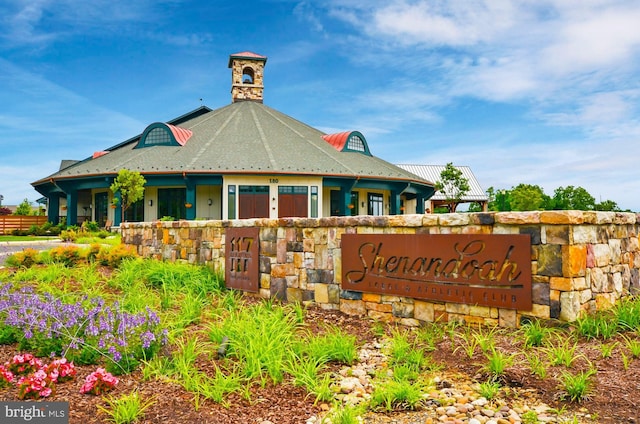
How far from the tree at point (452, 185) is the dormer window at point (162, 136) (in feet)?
57.0

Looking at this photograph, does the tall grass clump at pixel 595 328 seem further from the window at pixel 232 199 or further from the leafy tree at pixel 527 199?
the leafy tree at pixel 527 199

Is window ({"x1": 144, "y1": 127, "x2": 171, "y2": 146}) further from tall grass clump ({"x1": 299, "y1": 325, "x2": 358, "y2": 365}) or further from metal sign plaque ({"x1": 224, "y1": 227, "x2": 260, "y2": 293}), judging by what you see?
tall grass clump ({"x1": 299, "y1": 325, "x2": 358, "y2": 365})

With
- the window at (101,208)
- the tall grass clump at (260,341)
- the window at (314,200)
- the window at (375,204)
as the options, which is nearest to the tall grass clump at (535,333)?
the tall grass clump at (260,341)

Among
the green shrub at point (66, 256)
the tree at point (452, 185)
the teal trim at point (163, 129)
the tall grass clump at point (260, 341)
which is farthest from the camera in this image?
the tree at point (452, 185)

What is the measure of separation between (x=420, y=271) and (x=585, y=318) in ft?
6.04

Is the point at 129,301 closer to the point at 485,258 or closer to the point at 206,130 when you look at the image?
the point at 485,258

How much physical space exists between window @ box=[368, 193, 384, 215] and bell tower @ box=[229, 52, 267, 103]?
35.0 feet

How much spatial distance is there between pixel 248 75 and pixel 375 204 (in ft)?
41.5

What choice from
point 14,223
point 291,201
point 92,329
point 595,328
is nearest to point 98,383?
point 92,329

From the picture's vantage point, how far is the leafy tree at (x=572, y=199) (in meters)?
26.3

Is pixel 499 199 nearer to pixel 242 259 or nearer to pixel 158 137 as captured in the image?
pixel 158 137

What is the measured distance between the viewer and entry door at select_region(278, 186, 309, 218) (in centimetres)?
2350

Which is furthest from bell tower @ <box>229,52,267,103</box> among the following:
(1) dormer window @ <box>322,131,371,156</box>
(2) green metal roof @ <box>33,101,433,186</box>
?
(1) dormer window @ <box>322,131,371,156</box>

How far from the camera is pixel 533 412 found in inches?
146
